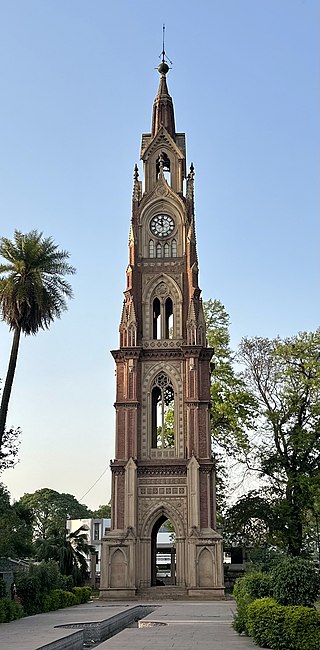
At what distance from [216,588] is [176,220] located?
20722 mm

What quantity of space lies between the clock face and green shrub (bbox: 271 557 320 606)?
31.0 m

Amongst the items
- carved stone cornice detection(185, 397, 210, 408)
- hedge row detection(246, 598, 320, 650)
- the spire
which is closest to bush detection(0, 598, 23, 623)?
hedge row detection(246, 598, 320, 650)

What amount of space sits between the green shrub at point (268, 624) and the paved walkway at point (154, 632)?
30cm

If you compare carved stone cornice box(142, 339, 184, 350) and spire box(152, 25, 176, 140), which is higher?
spire box(152, 25, 176, 140)

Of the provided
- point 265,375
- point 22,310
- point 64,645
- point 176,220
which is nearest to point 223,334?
point 265,375

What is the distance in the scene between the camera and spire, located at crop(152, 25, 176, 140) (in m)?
50.1

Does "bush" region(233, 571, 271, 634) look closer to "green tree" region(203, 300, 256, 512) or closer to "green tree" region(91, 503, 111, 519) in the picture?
"green tree" region(203, 300, 256, 512)

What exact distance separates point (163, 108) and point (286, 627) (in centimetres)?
4091

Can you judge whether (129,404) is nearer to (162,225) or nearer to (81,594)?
(81,594)

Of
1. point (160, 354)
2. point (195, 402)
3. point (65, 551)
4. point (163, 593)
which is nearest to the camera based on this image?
point (163, 593)

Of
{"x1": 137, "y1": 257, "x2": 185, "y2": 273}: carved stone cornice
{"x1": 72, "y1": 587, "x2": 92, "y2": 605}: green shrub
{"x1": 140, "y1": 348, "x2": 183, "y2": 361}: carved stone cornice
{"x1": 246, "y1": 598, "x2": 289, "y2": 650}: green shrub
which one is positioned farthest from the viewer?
{"x1": 137, "y1": 257, "x2": 185, "y2": 273}: carved stone cornice

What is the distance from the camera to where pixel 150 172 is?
47.8 meters

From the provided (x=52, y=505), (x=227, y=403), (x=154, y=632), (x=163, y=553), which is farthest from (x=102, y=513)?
(x=154, y=632)

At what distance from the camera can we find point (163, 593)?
124 ft
